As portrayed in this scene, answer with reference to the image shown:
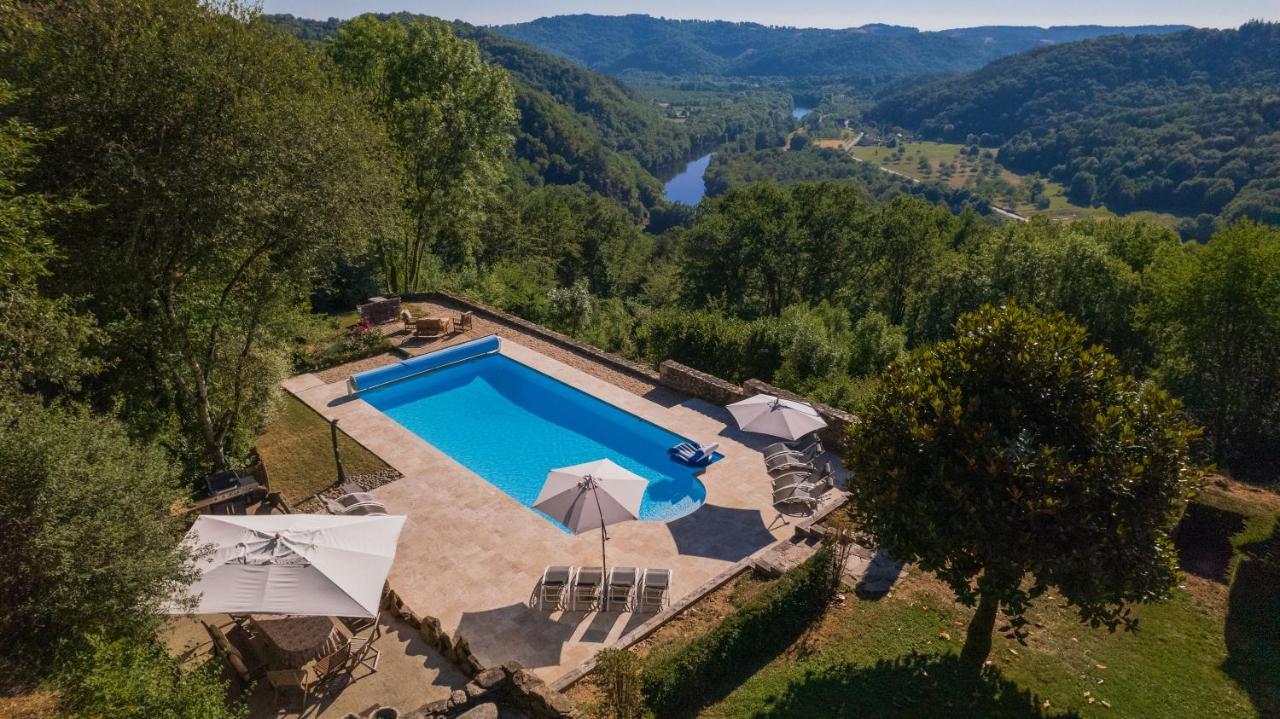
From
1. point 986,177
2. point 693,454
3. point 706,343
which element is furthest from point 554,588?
point 986,177

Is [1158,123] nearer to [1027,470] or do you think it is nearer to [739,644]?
[1027,470]

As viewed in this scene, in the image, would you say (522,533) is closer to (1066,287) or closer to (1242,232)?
(1242,232)

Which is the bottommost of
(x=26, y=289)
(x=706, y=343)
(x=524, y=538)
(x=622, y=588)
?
(x=524, y=538)

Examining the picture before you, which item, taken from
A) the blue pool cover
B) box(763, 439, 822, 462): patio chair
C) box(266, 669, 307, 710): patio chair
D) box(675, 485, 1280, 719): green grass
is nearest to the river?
the blue pool cover

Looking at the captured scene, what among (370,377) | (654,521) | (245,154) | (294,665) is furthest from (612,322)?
(294,665)

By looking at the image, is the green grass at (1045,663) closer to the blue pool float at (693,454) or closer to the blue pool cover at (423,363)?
the blue pool float at (693,454)

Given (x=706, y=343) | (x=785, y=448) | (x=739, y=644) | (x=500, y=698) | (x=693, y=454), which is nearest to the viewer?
(x=500, y=698)

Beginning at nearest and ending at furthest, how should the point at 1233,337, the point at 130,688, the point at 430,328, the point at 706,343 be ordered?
the point at 130,688
the point at 1233,337
the point at 706,343
the point at 430,328
